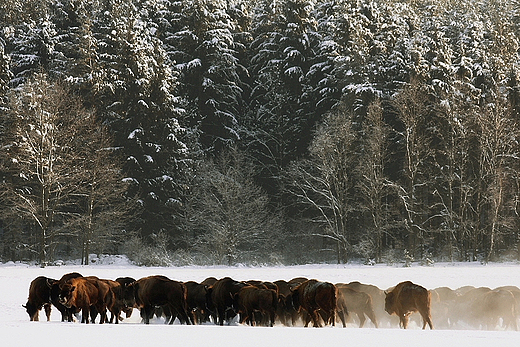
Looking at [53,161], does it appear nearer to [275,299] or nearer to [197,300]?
[197,300]

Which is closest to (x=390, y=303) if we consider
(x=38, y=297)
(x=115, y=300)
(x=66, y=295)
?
(x=115, y=300)

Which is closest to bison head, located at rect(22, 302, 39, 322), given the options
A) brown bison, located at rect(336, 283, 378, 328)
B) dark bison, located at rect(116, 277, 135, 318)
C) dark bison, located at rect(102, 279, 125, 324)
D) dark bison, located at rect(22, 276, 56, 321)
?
dark bison, located at rect(22, 276, 56, 321)

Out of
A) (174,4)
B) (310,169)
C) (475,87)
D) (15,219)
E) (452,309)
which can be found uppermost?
(174,4)

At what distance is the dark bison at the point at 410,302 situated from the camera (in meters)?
16.2

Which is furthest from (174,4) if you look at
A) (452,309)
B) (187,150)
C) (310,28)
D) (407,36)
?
(452,309)

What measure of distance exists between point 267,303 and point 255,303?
0.34 m

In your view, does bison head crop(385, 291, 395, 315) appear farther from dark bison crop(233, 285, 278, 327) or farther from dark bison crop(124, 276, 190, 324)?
dark bison crop(124, 276, 190, 324)

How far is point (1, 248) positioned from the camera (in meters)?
51.2

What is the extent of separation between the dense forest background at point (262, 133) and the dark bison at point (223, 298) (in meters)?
22.5

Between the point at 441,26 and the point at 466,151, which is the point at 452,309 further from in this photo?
the point at 441,26

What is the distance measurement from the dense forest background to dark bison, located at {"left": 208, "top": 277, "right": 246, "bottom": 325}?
22.5 meters

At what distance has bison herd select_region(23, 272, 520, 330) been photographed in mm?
15573

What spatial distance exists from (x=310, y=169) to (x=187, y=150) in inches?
377

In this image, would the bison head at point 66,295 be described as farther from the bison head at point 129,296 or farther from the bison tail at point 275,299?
the bison tail at point 275,299
